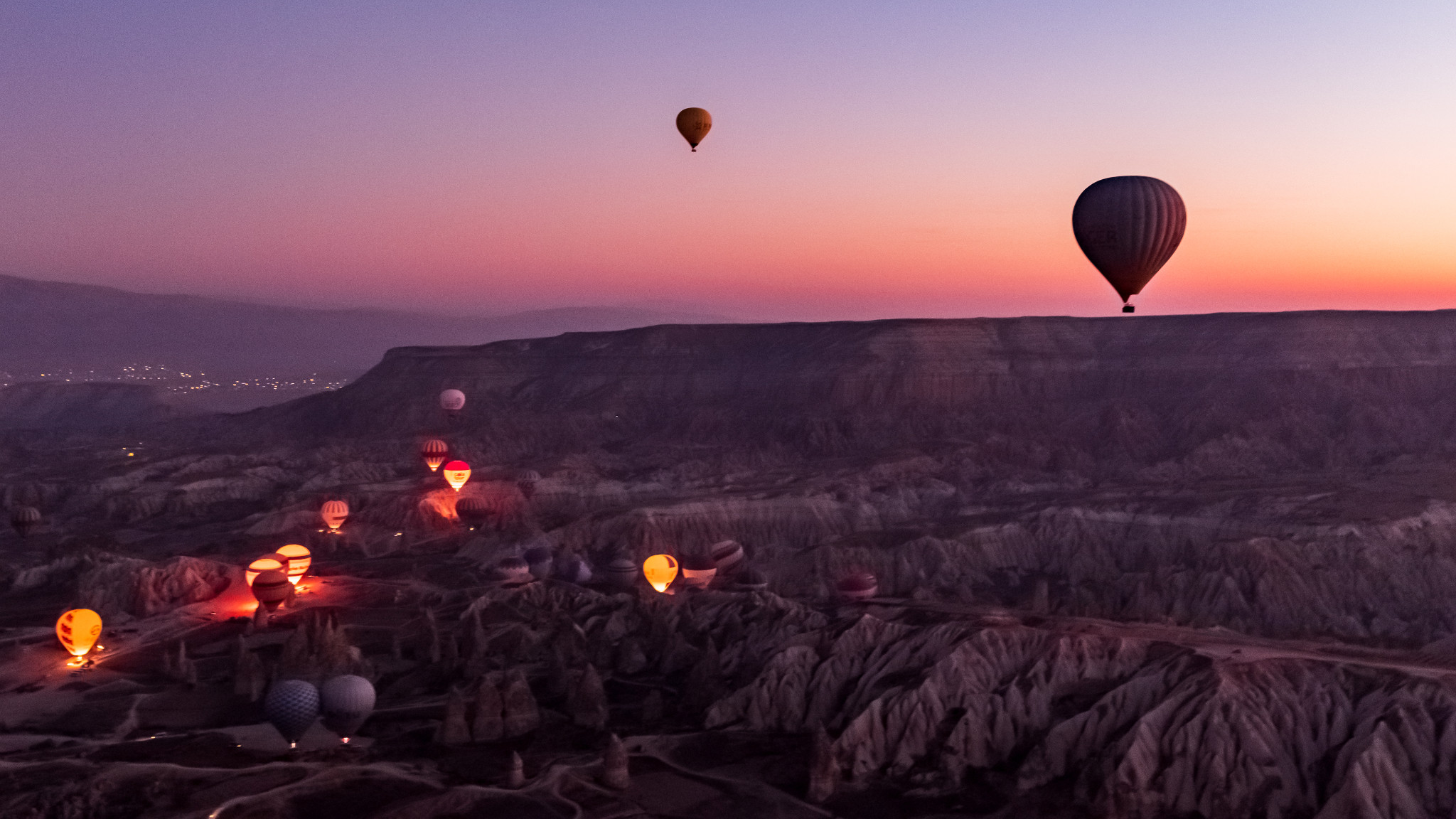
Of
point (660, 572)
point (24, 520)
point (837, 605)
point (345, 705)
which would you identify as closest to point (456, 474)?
point (24, 520)

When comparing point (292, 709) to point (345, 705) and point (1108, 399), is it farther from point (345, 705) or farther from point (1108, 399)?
point (1108, 399)

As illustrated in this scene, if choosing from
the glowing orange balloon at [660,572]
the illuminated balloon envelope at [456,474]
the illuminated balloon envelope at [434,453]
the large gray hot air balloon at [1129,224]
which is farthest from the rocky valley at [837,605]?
the large gray hot air balloon at [1129,224]

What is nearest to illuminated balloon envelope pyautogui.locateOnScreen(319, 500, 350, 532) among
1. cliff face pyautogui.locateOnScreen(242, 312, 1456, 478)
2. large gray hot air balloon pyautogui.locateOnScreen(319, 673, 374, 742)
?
cliff face pyautogui.locateOnScreen(242, 312, 1456, 478)

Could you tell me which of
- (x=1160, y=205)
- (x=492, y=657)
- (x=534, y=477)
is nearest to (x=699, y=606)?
(x=492, y=657)

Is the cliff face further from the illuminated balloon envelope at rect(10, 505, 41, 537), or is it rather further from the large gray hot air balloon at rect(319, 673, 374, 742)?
the large gray hot air balloon at rect(319, 673, 374, 742)

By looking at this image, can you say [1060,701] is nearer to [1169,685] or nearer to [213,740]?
[1169,685]

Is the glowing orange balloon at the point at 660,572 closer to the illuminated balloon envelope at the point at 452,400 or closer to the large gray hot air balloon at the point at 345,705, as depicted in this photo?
the large gray hot air balloon at the point at 345,705
